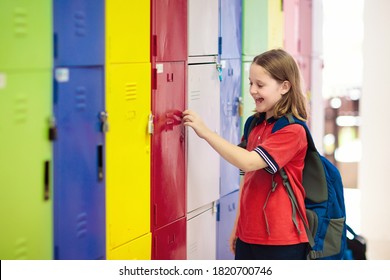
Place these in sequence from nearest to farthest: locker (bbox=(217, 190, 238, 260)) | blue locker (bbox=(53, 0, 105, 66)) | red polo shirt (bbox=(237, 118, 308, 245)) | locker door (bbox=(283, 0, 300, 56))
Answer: blue locker (bbox=(53, 0, 105, 66))
red polo shirt (bbox=(237, 118, 308, 245))
locker (bbox=(217, 190, 238, 260))
locker door (bbox=(283, 0, 300, 56))

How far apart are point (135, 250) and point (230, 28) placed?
4.57 ft

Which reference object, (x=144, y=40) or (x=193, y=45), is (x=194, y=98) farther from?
(x=144, y=40)

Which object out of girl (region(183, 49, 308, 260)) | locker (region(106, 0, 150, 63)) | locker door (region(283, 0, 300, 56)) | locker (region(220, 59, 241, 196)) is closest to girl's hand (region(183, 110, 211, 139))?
girl (region(183, 49, 308, 260))

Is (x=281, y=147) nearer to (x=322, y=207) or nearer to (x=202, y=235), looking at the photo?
(x=322, y=207)

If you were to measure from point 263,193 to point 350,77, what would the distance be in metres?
5.94

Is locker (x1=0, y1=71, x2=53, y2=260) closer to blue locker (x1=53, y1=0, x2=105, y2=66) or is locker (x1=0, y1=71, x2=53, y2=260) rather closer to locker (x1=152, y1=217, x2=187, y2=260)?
blue locker (x1=53, y1=0, x2=105, y2=66)

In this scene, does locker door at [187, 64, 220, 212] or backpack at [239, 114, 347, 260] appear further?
locker door at [187, 64, 220, 212]

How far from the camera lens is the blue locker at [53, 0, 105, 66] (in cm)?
213

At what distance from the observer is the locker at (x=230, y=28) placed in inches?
136

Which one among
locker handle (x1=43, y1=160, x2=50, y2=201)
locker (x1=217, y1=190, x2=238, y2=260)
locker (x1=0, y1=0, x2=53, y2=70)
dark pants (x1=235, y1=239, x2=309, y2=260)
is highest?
locker (x1=0, y1=0, x2=53, y2=70)

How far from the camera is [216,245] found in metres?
3.64

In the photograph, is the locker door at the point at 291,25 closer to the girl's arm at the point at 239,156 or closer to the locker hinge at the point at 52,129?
the girl's arm at the point at 239,156

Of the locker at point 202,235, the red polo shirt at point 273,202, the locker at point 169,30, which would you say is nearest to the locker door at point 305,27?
the locker at point 202,235

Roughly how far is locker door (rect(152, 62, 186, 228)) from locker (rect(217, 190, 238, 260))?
0.61 m
